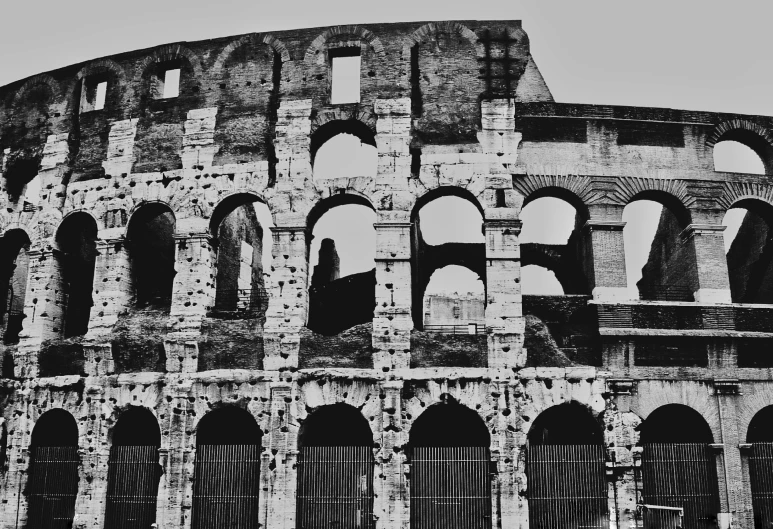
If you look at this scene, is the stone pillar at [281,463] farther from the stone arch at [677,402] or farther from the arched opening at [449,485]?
the stone arch at [677,402]

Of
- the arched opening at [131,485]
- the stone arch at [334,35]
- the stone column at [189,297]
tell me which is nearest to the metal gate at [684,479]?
the stone column at [189,297]

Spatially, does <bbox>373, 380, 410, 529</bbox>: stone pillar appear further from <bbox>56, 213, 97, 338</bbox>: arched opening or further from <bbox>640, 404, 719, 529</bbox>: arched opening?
<bbox>56, 213, 97, 338</bbox>: arched opening

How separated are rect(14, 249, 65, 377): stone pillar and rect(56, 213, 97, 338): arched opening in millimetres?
156

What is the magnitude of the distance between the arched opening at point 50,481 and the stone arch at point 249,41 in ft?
23.4

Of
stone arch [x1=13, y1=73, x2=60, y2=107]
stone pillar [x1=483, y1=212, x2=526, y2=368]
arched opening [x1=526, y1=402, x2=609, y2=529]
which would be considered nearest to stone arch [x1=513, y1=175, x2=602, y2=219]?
stone pillar [x1=483, y1=212, x2=526, y2=368]

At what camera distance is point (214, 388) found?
1306cm

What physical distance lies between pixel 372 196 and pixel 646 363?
5495mm


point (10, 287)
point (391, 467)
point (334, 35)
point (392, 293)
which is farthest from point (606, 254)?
point (10, 287)

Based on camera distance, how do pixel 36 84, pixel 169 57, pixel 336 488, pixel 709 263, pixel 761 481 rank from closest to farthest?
pixel 336 488
pixel 761 481
pixel 709 263
pixel 169 57
pixel 36 84

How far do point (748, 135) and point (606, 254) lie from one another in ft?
12.9

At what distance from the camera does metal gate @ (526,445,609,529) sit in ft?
40.1

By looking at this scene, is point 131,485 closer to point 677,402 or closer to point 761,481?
point 677,402

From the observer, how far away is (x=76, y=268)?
15.4 meters

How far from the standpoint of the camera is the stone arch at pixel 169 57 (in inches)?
599
